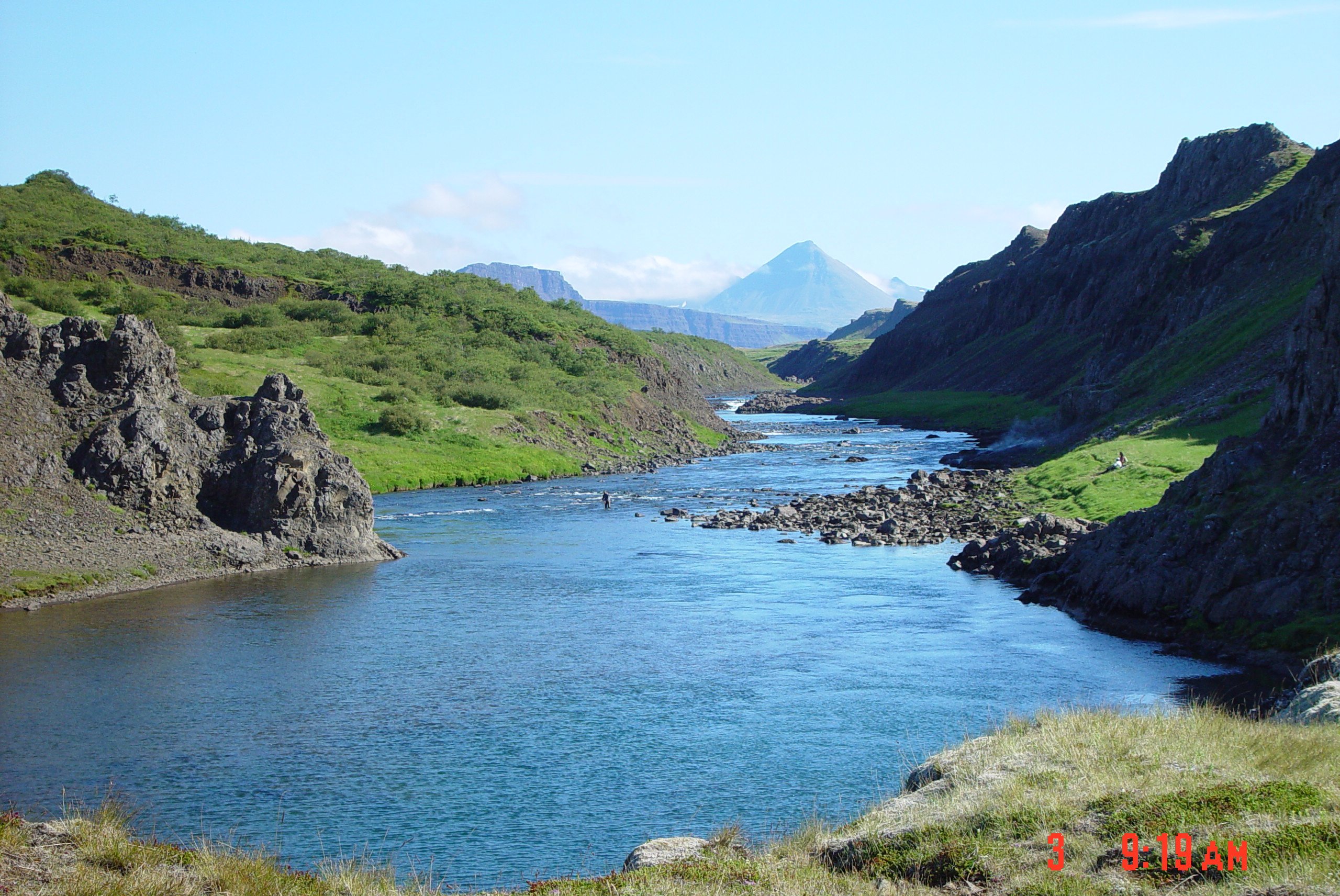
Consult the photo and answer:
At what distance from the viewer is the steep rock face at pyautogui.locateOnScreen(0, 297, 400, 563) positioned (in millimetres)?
47906

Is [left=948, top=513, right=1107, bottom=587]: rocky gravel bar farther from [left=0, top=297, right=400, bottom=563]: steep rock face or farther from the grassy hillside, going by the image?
the grassy hillside

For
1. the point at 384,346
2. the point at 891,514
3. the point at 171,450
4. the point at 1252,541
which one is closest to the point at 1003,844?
the point at 1252,541

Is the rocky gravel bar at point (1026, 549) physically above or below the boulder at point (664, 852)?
above

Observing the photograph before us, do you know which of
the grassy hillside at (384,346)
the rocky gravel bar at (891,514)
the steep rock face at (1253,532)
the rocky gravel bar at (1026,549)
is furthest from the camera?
the grassy hillside at (384,346)

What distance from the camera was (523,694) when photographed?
33.0m

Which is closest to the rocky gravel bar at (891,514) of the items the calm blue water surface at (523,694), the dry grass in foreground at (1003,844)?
the calm blue water surface at (523,694)

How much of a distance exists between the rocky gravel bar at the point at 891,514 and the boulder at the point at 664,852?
45.3 m

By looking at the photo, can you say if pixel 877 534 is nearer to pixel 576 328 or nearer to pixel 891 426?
pixel 576 328

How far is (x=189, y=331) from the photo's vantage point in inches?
4461

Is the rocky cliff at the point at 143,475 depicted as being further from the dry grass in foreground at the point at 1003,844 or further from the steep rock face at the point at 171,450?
the dry grass in foreground at the point at 1003,844

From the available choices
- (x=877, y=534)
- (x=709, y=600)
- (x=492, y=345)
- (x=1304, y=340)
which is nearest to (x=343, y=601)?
(x=709, y=600)
